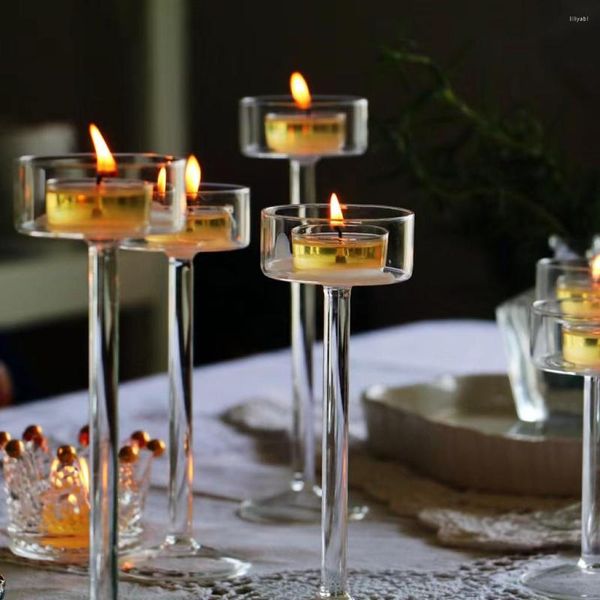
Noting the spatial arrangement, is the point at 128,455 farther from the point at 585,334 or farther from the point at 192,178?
the point at 585,334

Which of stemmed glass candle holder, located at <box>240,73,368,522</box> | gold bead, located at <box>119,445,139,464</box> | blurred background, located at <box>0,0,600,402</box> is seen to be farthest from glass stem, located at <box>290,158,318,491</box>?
blurred background, located at <box>0,0,600,402</box>

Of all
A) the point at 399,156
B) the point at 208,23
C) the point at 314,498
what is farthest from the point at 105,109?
the point at 314,498

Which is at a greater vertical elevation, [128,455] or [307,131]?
[307,131]

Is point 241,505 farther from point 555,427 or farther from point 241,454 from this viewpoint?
point 555,427

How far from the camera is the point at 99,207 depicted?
0.73 metres

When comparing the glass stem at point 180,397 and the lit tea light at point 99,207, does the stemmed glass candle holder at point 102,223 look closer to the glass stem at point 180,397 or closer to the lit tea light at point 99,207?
the lit tea light at point 99,207

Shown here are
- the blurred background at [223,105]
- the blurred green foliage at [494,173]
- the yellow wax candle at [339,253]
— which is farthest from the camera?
the blurred background at [223,105]

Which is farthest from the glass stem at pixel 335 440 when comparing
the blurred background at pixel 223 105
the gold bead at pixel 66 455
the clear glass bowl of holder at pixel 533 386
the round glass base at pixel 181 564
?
the blurred background at pixel 223 105

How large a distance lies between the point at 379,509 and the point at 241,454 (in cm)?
23

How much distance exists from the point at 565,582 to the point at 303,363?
0.39m

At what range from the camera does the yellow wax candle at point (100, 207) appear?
729 mm

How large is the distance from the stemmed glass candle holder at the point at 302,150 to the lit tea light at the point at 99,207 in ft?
1.63

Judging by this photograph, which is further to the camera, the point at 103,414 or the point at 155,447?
the point at 155,447

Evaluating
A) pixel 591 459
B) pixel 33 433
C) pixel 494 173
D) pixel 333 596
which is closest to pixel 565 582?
pixel 591 459
